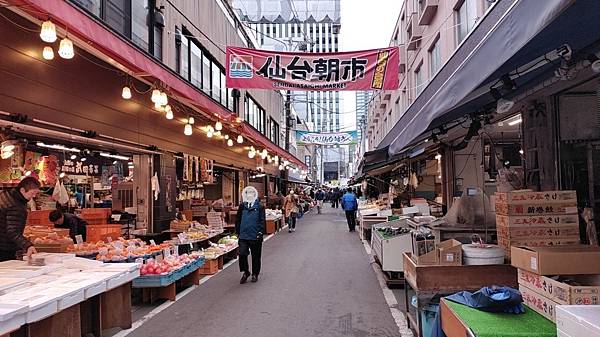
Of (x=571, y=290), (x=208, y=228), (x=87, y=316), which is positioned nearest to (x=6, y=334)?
(x=87, y=316)

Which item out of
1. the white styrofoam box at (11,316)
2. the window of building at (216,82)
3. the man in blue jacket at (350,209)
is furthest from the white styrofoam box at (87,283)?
the man in blue jacket at (350,209)

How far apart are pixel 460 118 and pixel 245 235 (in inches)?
195

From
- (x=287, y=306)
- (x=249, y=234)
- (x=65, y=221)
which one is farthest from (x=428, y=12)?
(x=65, y=221)

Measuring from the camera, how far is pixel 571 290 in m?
3.13

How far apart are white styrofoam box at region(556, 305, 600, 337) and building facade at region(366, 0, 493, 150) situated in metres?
7.06

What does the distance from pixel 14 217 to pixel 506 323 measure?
6456 mm

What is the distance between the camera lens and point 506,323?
339 cm

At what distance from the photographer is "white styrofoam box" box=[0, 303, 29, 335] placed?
390 centimetres

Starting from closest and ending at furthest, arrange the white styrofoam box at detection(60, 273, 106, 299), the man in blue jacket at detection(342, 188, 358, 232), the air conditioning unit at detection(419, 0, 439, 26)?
the white styrofoam box at detection(60, 273, 106, 299) < the air conditioning unit at detection(419, 0, 439, 26) < the man in blue jacket at detection(342, 188, 358, 232)

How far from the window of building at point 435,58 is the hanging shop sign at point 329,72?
14.3 feet

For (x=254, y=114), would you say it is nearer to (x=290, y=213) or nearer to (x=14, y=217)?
(x=290, y=213)

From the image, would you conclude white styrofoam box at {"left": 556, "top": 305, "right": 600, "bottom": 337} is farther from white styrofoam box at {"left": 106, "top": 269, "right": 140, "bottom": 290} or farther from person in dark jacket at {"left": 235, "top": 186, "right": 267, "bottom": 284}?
person in dark jacket at {"left": 235, "top": 186, "right": 267, "bottom": 284}

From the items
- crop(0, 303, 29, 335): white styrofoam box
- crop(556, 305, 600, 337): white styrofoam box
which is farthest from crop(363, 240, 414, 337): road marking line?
crop(0, 303, 29, 335): white styrofoam box

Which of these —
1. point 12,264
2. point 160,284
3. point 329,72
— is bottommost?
point 160,284
